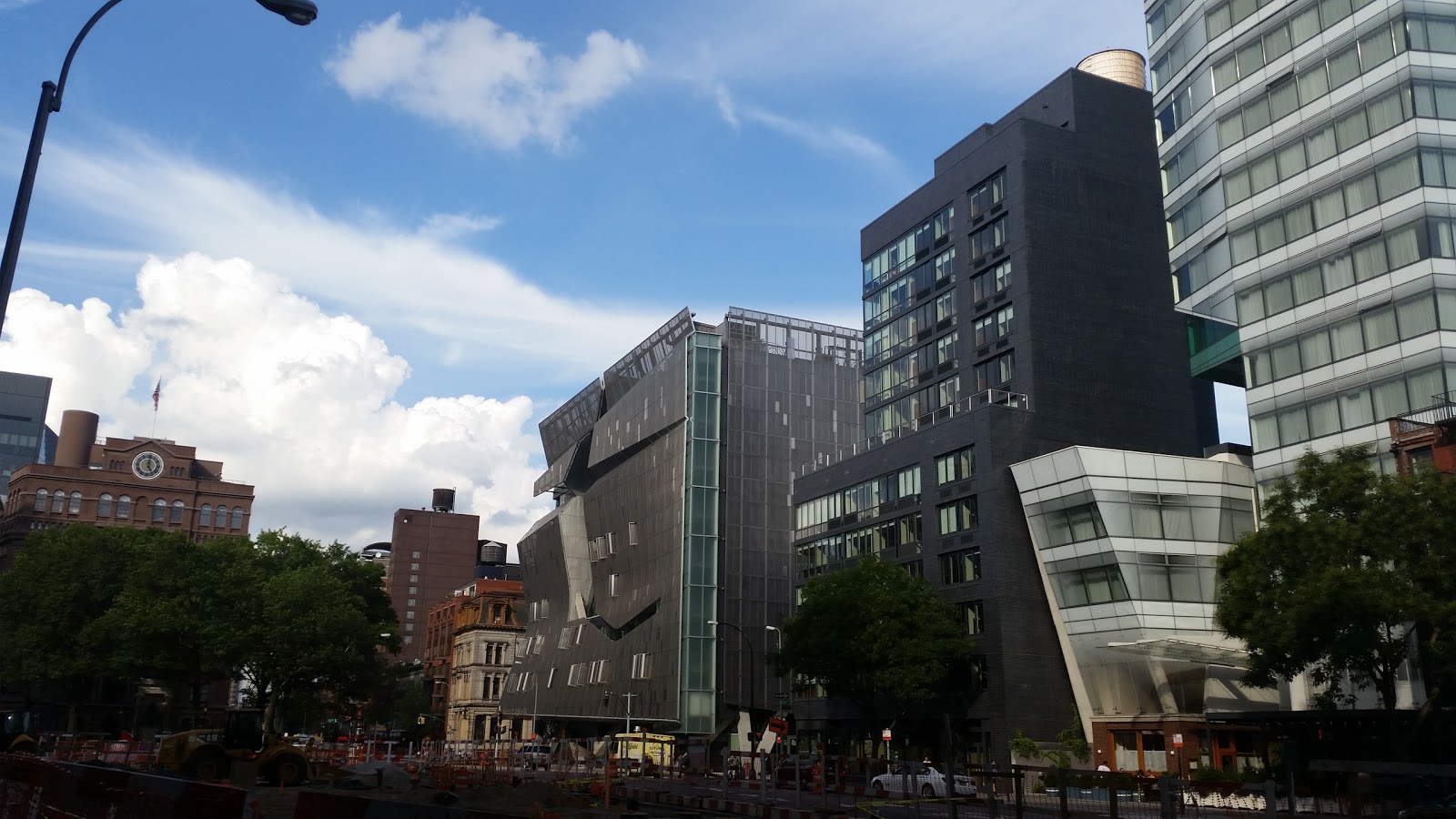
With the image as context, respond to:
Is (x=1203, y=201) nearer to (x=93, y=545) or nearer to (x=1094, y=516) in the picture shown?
(x=1094, y=516)

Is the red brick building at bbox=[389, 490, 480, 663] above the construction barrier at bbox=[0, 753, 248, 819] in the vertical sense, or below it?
above

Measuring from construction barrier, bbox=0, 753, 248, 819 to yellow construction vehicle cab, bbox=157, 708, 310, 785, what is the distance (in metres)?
22.1

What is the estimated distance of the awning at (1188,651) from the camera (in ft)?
173

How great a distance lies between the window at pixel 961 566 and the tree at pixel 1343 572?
2418 centimetres

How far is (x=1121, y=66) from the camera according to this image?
8250cm

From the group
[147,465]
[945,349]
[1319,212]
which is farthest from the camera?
[147,465]

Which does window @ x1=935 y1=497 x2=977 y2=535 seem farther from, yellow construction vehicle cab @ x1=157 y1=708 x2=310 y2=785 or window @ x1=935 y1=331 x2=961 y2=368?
yellow construction vehicle cab @ x1=157 y1=708 x2=310 y2=785

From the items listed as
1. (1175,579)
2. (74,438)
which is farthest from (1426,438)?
(74,438)

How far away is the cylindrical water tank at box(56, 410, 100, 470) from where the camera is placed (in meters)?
149

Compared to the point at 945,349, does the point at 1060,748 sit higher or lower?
lower

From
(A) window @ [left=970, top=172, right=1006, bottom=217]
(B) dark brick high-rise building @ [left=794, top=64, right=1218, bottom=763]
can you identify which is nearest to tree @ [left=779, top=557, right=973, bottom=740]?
(B) dark brick high-rise building @ [left=794, top=64, right=1218, bottom=763]

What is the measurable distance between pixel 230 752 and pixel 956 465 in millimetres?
41892

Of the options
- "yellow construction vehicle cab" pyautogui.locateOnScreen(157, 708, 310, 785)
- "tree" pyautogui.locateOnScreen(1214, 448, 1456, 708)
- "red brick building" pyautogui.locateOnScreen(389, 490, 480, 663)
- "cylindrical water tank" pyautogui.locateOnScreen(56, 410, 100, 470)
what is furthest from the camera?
"red brick building" pyautogui.locateOnScreen(389, 490, 480, 663)

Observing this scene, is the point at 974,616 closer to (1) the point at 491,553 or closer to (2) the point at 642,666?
(2) the point at 642,666
